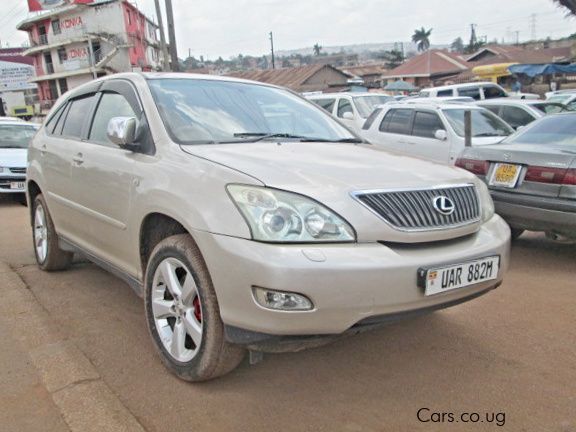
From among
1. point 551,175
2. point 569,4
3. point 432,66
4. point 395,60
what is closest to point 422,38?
point 395,60

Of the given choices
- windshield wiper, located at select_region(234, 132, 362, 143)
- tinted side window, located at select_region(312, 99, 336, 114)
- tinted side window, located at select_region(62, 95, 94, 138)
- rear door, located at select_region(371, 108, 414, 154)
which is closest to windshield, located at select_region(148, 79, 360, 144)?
windshield wiper, located at select_region(234, 132, 362, 143)

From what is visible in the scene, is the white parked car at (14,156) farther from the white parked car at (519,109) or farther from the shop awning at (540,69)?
the shop awning at (540,69)

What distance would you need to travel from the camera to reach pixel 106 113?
3.80 meters

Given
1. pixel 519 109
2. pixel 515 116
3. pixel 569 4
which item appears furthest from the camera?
pixel 569 4

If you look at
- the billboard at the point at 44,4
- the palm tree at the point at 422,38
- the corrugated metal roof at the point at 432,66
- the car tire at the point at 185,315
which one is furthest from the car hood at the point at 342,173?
the palm tree at the point at 422,38

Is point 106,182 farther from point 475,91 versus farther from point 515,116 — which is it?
point 475,91

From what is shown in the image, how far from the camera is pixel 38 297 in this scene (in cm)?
413

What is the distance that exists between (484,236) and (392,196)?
678 millimetres

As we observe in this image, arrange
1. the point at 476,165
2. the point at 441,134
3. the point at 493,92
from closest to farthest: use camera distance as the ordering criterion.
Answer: the point at 476,165, the point at 441,134, the point at 493,92

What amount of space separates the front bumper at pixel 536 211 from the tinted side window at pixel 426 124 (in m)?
4.35

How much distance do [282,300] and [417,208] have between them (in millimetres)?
807

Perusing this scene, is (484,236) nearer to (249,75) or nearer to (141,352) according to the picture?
(141,352)

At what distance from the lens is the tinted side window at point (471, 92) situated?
18.5 metres

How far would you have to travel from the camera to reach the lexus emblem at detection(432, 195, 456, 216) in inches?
104
